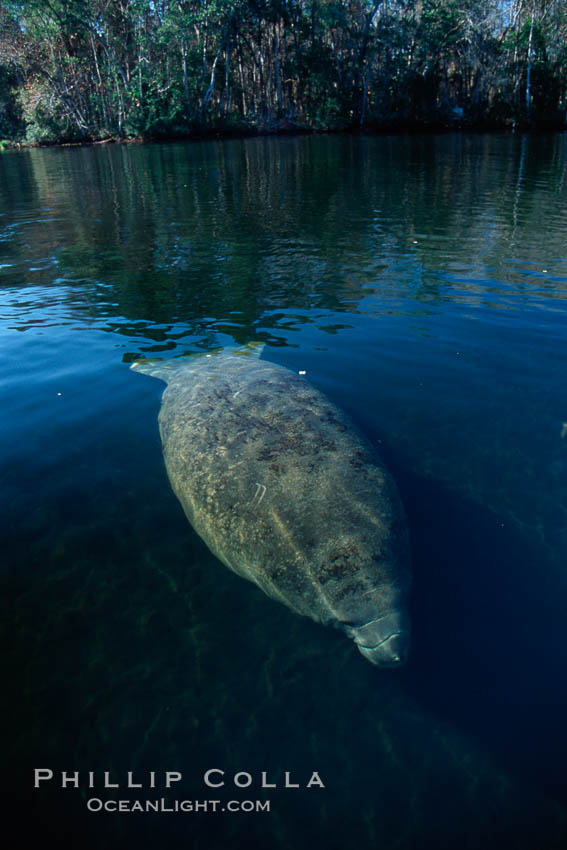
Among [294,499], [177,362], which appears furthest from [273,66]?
[294,499]

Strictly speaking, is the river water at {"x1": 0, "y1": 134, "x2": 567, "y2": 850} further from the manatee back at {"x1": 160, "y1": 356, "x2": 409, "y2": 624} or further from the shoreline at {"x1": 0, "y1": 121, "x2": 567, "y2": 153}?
the shoreline at {"x1": 0, "y1": 121, "x2": 567, "y2": 153}

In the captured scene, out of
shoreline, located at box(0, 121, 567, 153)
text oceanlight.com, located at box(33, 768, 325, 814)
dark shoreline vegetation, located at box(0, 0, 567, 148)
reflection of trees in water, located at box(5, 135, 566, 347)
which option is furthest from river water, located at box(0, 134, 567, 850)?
dark shoreline vegetation, located at box(0, 0, 567, 148)

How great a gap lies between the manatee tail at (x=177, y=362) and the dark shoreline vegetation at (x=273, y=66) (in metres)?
57.0

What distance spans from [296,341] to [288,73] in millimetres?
67724

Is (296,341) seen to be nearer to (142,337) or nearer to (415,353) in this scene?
(415,353)

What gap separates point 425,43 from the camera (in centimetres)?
5625

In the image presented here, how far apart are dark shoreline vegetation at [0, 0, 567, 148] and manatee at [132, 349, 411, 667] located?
59500 millimetres

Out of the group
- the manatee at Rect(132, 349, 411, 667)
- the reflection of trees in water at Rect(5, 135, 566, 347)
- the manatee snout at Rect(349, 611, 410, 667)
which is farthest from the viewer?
the reflection of trees in water at Rect(5, 135, 566, 347)

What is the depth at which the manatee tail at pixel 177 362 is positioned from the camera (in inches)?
251

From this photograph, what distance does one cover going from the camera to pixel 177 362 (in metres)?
6.62

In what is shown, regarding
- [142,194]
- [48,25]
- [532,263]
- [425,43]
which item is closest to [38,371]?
[532,263]

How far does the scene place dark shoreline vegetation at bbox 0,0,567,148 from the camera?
52344 mm

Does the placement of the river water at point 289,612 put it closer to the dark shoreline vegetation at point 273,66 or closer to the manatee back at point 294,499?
the manatee back at point 294,499

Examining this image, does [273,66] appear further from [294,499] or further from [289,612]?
[289,612]
